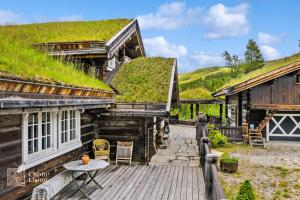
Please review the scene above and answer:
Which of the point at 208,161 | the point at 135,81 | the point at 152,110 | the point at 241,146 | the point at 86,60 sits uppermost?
the point at 86,60

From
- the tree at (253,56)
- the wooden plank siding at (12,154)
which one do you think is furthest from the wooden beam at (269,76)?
the tree at (253,56)

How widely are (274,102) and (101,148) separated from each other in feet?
40.8

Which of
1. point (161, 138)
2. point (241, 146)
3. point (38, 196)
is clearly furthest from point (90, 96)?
point (241, 146)

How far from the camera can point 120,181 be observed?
8750mm

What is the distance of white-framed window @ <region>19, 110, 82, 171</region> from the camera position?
257 inches

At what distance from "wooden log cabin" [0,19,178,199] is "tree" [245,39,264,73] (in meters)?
28.6

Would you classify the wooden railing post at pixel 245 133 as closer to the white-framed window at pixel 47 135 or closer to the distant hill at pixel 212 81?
the distant hill at pixel 212 81

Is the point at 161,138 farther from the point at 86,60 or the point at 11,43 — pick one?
the point at 11,43

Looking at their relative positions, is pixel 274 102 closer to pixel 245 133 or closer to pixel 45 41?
pixel 245 133

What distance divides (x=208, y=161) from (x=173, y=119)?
2063 cm

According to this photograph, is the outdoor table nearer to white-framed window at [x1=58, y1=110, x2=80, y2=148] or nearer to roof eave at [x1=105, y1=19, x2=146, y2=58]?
white-framed window at [x1=58, y1=110, x2=80, y2=148]

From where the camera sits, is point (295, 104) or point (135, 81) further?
point (295, 104)

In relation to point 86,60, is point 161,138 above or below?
below

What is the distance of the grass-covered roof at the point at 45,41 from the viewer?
19.3 ft
